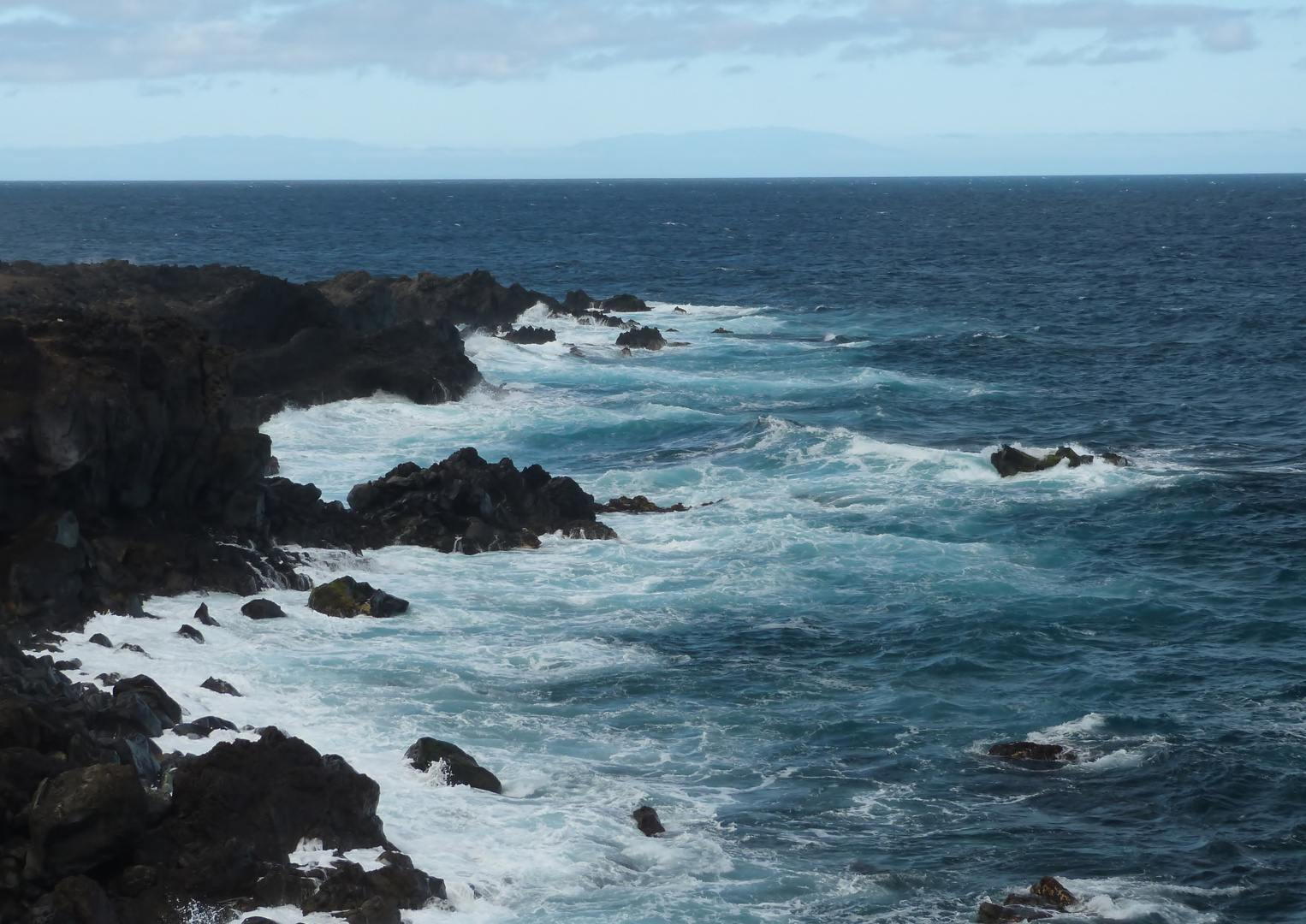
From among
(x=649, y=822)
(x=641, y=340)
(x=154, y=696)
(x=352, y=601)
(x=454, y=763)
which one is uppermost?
(x=641, y=340)

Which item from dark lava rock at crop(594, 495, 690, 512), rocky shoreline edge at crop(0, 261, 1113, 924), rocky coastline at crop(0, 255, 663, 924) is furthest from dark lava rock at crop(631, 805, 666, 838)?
dark lava rock at crop(594, 495, 690, 512)

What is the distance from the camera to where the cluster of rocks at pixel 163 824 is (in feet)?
55.5

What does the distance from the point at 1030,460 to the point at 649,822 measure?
27.6 metres

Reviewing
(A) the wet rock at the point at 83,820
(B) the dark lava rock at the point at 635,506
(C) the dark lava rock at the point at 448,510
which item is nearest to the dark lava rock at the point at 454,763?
(A) the wet rock at the point at 83,820

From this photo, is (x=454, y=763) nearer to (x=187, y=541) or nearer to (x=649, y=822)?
(x=649, y=822)

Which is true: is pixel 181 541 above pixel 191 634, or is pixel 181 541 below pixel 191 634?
above

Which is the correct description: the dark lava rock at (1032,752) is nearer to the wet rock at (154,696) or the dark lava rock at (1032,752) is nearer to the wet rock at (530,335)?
the wet rock at (154,696)

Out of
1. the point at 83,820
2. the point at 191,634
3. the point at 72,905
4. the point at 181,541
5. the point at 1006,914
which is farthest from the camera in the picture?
the point at 181,541

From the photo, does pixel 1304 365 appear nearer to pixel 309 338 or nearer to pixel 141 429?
pixel 309 338

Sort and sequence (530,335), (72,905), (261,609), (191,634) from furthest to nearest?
(530,335), (261,609), (191,634), (72,905)

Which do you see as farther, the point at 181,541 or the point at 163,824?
the point at 181,541

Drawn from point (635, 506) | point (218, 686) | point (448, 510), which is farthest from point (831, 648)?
point (218, 686)

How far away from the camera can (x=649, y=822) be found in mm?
21172

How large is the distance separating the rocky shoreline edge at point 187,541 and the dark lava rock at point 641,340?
1472 cm
